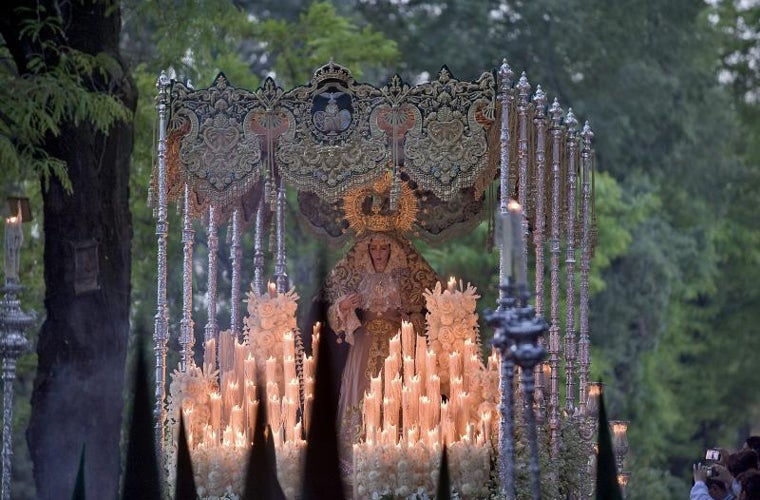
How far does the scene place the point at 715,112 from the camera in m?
38.5

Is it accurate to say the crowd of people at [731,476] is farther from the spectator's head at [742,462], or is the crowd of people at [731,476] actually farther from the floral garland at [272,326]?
the floral garland at [272,326]

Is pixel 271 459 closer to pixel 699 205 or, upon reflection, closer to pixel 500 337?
pixel 500 337

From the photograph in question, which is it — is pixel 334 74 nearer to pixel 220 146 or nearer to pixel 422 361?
pixel 220 146

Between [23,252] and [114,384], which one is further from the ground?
[23,252]

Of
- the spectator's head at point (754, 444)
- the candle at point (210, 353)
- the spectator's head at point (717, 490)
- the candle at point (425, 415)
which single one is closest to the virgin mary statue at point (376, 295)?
the candle at point (210, 353)

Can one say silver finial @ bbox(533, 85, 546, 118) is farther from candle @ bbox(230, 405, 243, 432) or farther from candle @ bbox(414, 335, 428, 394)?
candle @ bbox(230, 405, 243, 432)

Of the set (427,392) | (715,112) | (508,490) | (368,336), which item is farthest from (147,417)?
(715,112)

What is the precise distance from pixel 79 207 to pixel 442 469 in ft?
35.5

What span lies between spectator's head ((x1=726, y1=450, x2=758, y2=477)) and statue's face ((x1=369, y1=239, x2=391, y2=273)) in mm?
6527

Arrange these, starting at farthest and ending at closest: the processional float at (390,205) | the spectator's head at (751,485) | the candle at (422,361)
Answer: the candle at (422,361), the processional float at (390,205), the spectator's head at (751,485)

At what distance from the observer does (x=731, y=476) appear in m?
15.4

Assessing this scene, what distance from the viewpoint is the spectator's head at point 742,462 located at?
1475 centimetres

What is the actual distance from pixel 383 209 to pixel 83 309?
3.45 m

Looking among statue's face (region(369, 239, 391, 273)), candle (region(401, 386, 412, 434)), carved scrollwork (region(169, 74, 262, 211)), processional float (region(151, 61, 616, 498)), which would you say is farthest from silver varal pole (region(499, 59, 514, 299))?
statue's face (region(369, 239, 391, 273))
